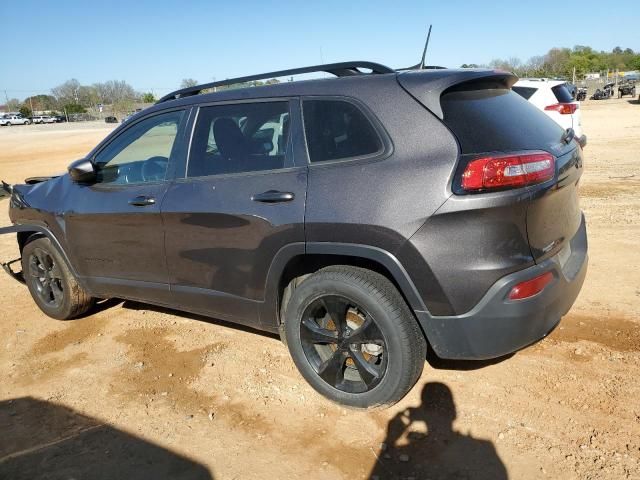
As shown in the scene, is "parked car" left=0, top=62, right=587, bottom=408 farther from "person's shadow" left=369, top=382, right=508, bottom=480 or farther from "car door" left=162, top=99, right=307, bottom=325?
"person's shadow" left=369, top=382, right=508, bottom=480

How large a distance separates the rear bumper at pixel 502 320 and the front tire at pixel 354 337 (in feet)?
0.52

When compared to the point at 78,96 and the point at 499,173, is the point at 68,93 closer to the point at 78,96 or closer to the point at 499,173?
the point at 78,96

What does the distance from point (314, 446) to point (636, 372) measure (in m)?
1.99

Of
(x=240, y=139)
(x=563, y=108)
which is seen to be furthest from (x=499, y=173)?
(x=563, y=108)

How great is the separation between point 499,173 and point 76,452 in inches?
103

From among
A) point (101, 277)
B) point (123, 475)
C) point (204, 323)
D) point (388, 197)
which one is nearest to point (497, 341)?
point (388, 197)

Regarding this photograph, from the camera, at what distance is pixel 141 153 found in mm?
4090

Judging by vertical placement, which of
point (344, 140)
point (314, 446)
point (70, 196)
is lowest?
point (314, 446)

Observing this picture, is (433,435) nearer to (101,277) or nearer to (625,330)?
(625,330)

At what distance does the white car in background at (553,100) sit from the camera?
911 cm

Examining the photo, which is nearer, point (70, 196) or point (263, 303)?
point (263, 303)

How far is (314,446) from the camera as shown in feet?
9.17

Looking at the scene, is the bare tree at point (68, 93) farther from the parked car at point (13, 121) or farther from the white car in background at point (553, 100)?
the white car in background at point (553, 100)

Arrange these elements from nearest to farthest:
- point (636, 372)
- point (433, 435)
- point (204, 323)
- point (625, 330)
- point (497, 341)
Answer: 1. point (497, 341)
2. point (433, 435)
3. point (636, 372)
4. point (625, 330)
5. point (204, 323)
